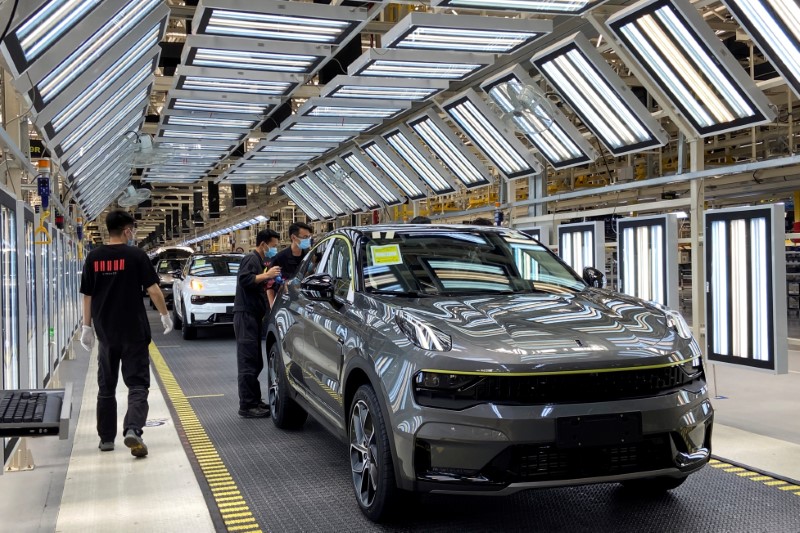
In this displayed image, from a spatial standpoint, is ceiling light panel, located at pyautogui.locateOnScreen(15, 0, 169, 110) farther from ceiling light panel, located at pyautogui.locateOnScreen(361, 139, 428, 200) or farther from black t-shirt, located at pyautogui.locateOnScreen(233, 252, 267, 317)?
ceiling light panel, located at pyautogui.locateOnScreen(361, 139, 428, 200)

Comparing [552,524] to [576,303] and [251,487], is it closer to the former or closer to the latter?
[576,303]

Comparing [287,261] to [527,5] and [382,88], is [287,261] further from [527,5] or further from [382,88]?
[527,5]

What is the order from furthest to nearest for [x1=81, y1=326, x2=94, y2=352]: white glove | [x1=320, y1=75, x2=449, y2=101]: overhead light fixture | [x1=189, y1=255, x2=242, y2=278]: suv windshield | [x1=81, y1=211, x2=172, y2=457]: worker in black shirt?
[x1=189, y1=255, x2=242, y2=278]: suv windshield, [x1=320, y1=75, x2=449, y2=101]: overhead light fixture, [x1=81, y1=326, x2=94, y2=352]: white glove, [x1=81, y1=211, x2=172, y2=457]: worker in black shirt

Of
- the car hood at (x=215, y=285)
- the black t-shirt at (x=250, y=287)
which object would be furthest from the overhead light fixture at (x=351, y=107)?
the black t-shirt at (x=250, y=287)

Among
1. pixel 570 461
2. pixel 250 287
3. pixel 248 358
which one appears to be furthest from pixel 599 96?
pixel 570 461

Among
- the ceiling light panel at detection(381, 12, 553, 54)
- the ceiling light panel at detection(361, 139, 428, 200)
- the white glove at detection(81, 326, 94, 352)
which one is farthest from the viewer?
the ceiling light panel at detection(361, 139, 428, 200)

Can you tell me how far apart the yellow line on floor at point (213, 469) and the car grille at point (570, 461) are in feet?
4.54

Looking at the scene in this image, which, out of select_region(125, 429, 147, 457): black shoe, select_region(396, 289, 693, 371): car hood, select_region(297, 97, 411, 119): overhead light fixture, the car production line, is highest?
select_region(297, 97, 411, 119): overhead light fixture

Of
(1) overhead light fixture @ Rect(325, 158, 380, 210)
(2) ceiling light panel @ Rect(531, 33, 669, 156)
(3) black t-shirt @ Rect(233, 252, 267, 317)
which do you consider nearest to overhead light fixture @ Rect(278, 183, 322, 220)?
(1) overhead light fixture @ Rect(325, 158, 380, 210)

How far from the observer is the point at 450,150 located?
12531 mm

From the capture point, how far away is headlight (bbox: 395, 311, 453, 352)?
143 inches

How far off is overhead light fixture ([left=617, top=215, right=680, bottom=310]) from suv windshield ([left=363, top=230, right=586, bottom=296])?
2623 mm

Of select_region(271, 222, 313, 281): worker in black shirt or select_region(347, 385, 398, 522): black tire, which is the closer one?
select_region(347, 385, 398, 522): black tire

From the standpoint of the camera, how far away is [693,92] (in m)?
7.26
